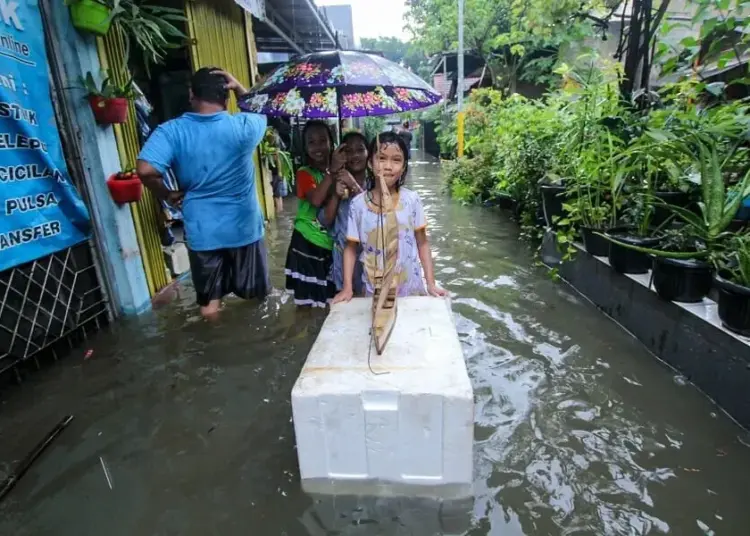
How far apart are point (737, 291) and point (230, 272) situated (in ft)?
10.9

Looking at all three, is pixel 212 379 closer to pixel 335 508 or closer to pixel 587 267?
pixel 335 508

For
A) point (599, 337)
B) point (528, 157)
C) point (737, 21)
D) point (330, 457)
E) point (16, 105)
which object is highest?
point (737, 21)

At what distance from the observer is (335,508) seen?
2.03 meters

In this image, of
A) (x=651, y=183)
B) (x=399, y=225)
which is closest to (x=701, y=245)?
(x=651, y=183)

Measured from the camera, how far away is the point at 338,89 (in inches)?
144

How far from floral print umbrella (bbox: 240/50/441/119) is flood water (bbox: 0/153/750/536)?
171 centimetres

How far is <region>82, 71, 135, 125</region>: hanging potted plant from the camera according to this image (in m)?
3.52

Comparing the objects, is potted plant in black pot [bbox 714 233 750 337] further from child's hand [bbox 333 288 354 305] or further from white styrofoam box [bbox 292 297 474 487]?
child's hand [bbox 333 288 354 305]

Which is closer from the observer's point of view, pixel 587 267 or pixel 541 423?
pixel 541 423

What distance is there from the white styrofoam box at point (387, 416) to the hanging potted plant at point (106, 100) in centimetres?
284

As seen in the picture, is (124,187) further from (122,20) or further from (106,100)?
(122,20)

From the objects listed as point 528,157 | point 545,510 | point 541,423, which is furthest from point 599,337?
point 528,157

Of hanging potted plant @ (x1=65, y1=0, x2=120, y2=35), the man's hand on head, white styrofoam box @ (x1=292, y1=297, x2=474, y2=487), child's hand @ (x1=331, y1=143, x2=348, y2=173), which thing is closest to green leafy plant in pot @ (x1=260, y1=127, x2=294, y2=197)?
hanging potted plant @ (x1=65, y1=0, x2=120, y2=35)

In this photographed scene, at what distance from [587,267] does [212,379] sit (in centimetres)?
342
